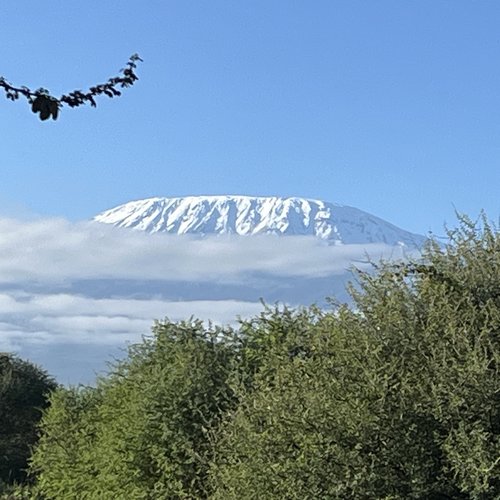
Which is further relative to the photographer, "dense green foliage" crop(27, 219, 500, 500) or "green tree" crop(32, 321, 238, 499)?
"green tree" crop(32, 321, 238, 499)

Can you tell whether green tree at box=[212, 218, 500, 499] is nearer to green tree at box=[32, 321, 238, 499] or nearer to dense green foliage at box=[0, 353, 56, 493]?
green tree at box=[32, 321, 238, 499]

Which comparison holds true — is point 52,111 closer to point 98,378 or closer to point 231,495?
point 231,495

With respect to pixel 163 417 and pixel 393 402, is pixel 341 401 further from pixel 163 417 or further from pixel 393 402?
pixel 163 417

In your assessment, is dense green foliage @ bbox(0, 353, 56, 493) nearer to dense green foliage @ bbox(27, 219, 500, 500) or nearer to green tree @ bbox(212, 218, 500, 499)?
dense green foliage @ bbox(27, 219, 500, 500)

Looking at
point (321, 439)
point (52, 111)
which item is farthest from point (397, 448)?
point (52, 111)

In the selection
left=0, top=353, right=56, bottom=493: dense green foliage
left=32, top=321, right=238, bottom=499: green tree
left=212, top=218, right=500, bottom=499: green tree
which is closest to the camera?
left=212, top=218, right=500, bottom=499: green tree

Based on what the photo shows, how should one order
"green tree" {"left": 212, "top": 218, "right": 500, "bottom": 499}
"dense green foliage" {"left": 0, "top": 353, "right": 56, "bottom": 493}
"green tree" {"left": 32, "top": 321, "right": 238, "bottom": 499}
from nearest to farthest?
"green tree" {"left": 212, "top": 218, "right": 500, "bottom": 499}
"green tree" {"left": 32, "top": 321, "right": 238, "bottom": 499}
"dense green foliage" {"left": 0, "top": 353, "right": 56, "bottom": 493}

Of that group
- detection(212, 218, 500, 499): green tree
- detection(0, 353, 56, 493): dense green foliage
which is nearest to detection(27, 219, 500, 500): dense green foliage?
detection(212, 218, 500, 499): green tree
